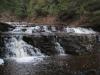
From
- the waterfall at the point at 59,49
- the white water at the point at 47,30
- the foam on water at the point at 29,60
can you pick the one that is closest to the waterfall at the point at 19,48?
the foam on water at the point at 29,60

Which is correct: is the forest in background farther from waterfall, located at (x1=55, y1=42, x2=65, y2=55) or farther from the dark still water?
the dark still water

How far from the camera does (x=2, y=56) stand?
70.8ft

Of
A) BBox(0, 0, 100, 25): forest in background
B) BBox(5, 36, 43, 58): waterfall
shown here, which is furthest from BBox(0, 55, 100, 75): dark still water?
BBox(0, 0, 100, 25): forest in background

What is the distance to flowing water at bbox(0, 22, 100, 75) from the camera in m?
16.7

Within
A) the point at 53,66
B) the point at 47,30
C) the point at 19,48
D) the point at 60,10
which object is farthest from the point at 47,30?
the point at 53,66

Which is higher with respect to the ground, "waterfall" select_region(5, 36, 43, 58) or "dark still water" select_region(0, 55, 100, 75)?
"waterfall" select_region(5, 36, 43, 58)

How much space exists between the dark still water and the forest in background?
692cm

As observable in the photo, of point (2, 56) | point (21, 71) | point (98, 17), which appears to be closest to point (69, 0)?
point (98, 17)

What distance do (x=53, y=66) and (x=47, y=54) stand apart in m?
4.74

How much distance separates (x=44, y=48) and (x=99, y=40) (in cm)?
601

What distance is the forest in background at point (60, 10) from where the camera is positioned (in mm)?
32084

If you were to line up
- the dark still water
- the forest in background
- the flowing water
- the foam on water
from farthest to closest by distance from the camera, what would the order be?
the forest in background → the foam on water → the flowing water → the dark still water

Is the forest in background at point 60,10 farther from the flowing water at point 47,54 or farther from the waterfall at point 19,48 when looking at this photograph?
the flowing water at point 47,54

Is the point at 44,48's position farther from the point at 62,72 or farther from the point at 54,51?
the point at 62,72
